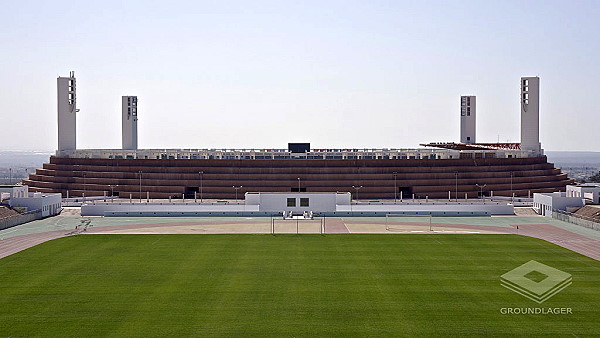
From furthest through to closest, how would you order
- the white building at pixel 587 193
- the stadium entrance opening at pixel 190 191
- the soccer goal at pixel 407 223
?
the stadium entrance opening at pixel 190 191 → the white building at pixel 587 193 → the soccer goal at pixel 407 223

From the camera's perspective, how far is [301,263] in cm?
7519

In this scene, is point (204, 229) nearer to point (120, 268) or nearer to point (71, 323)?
point (120, 268)

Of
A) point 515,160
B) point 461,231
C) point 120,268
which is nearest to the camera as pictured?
point 120,268

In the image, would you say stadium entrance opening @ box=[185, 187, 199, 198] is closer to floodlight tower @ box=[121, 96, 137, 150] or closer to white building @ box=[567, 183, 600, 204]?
floodlight tower @ box=[121, 96, 137, 150]

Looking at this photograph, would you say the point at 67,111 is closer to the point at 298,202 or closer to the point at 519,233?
the point at 298,202

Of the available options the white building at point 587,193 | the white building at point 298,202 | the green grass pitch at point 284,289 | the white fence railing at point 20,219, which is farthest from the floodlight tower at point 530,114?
the white fence railing at point 20,219

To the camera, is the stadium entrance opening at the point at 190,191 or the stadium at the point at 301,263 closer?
the stadium at the point at 301,263

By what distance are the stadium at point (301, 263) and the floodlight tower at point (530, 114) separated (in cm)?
1908

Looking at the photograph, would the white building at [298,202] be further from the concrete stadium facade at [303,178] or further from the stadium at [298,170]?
the concrete stadium facade at [303,178]

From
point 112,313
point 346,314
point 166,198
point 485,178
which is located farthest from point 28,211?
point 485,178

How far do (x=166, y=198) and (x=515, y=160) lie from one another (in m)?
85.0

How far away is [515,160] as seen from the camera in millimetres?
163000

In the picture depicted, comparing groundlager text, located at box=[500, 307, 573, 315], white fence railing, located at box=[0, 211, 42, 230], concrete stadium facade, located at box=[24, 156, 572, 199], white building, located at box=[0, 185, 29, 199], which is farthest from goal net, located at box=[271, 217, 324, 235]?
white building, located at box=[0, 185, 29, 199]

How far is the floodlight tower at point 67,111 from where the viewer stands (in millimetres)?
169375
